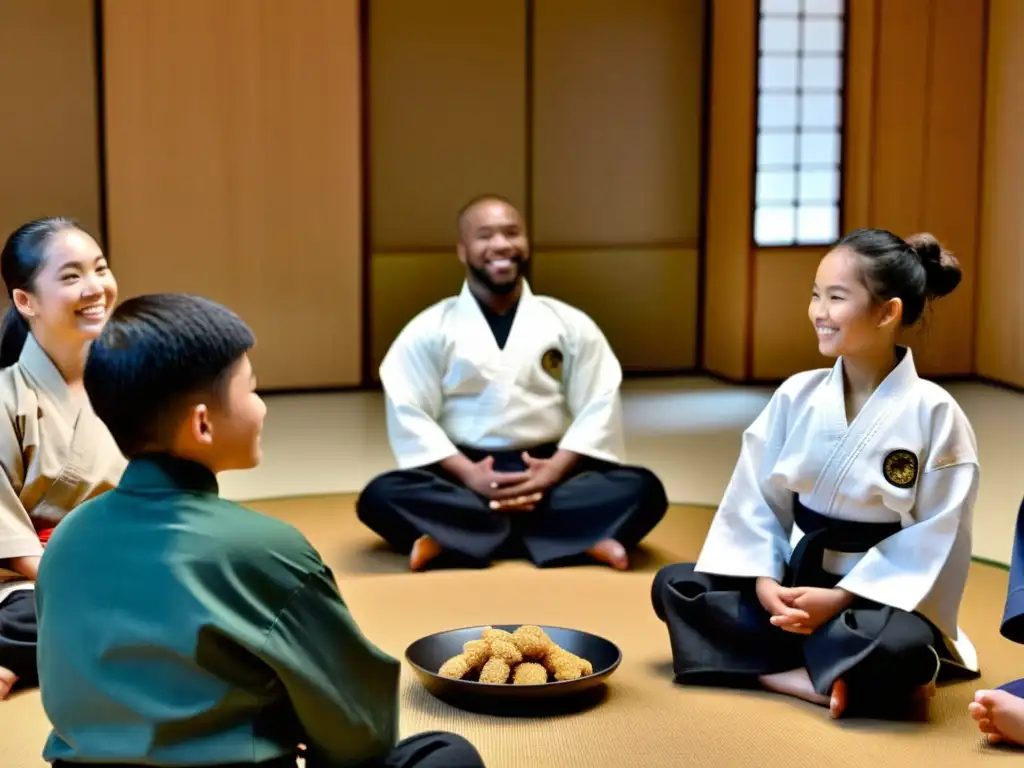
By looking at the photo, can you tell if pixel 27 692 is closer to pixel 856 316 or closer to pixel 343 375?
pixel 856 316

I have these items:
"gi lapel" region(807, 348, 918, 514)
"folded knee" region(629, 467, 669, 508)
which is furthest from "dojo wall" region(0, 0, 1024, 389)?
"gi lapel" region(807, 348, 918, 514)

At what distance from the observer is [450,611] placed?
3939 mm

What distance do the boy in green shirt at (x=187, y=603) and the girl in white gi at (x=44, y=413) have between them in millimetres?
1372

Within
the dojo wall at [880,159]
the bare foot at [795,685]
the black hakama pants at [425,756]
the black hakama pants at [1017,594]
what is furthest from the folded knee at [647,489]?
the dojo wall at [880,159]

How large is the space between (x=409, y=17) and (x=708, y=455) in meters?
2.60

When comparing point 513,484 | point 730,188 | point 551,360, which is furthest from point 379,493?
point 730,188

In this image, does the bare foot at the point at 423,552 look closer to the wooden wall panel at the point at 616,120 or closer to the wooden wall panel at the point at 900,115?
the wooden wall panel at the point at 616,120

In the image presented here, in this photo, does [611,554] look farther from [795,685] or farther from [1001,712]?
[1001,712]

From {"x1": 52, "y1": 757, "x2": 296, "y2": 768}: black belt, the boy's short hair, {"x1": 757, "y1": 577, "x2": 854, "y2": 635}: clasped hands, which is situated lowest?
{"x1": 757, "y1": 577, "x2": 854, "y2": 635}: clasped hands

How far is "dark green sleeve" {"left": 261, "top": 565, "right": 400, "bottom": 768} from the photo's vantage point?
189 cm

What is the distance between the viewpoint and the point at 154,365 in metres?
1.92

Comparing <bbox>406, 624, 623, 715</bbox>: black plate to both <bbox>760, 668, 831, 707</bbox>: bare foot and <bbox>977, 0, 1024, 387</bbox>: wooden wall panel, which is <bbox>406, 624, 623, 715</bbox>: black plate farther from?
<bbox>977, 0, 1024, 387</bbox>: wooden wall panel

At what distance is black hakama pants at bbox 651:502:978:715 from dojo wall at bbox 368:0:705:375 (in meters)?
4.06

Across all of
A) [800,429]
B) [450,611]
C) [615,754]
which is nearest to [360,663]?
[615,754]
